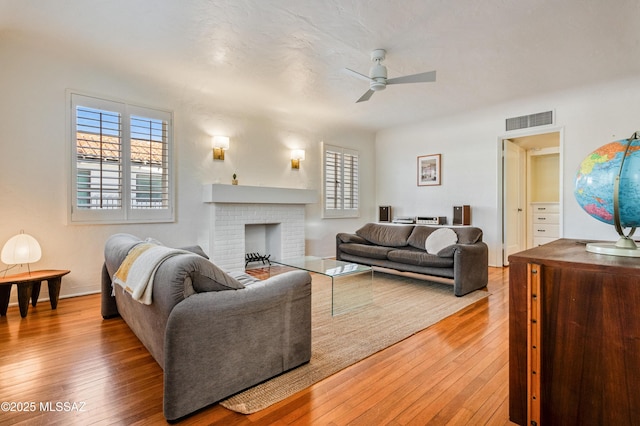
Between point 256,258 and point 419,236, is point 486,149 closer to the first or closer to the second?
point 419,236

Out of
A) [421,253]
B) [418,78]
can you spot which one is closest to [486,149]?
[421,253]

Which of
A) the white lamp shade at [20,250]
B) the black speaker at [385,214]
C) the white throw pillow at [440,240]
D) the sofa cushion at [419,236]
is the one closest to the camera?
the white lamp shade at [20,250]

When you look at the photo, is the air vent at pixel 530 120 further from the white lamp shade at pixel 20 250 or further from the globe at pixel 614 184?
the white lamp shade at pixel 20 250

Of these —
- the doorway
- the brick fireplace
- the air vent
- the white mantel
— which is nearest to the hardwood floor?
the brick fireplace

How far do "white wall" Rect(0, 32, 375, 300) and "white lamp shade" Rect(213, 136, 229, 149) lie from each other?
0.38 ft

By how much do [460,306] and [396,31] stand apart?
9.41 feet

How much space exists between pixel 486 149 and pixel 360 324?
427 centimetres

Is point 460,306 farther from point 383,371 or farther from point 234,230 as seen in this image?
point 234,230

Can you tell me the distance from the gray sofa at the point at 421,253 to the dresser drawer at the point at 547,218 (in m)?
3.03

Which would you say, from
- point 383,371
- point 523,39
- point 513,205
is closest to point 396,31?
point 523,39

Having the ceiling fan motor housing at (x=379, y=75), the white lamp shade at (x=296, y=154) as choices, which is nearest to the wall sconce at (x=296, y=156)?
the white lamp shade at (x=296, y=154)

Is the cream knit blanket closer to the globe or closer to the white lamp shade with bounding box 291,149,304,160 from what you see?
the globe

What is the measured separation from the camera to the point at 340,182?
255 inches

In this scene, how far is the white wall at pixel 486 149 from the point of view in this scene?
4.23m
